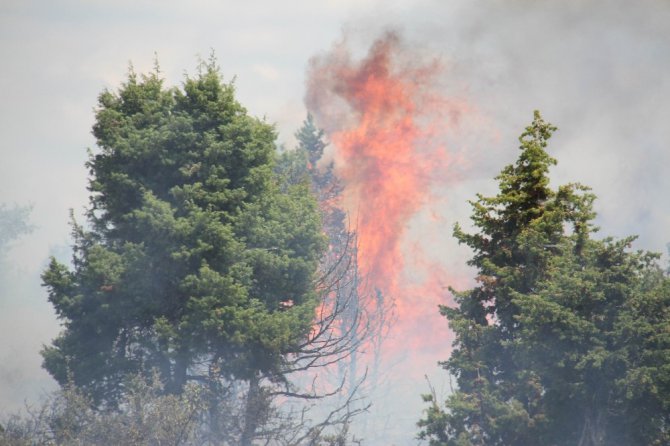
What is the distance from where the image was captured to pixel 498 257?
1099 inches

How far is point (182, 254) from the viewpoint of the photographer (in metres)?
29.5

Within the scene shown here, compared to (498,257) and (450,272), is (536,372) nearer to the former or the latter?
(498,257)

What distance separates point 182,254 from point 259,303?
353 cm

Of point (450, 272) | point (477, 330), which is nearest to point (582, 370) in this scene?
point (477, 330)

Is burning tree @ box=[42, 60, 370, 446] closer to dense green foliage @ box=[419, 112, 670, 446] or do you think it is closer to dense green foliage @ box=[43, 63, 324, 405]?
dense green foliage @ box=[43, 63, 324, 405]

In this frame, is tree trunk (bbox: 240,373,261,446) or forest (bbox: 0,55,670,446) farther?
tree trunk (bbox: 240,373,261,446)

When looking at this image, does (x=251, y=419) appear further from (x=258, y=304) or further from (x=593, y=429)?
(x=593, y=429)

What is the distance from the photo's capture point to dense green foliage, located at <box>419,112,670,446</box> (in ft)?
81.7

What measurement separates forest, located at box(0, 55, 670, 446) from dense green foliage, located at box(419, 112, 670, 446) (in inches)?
2.6

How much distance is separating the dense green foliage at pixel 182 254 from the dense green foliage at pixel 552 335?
702 centimetres

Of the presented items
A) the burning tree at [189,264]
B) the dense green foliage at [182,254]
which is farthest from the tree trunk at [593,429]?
the dense green foliage at [182,254]

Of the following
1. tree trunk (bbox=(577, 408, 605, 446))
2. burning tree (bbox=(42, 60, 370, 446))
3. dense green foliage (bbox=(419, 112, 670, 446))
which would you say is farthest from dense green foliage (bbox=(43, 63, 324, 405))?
tree trunk (bbox=(577, 408, 605, 446))

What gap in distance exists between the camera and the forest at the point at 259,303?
2552cm

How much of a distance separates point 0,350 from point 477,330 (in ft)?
245
